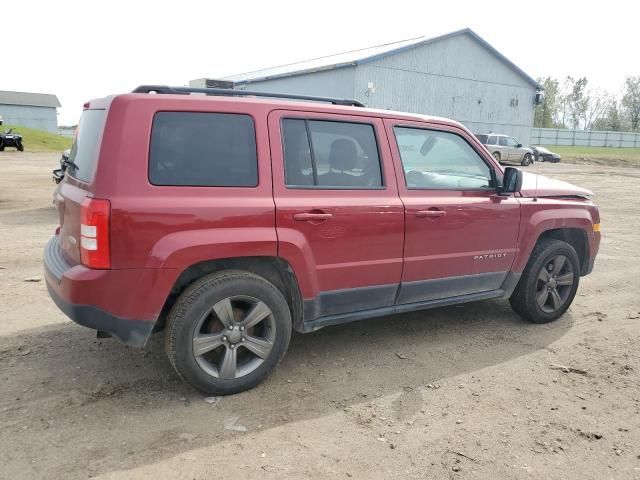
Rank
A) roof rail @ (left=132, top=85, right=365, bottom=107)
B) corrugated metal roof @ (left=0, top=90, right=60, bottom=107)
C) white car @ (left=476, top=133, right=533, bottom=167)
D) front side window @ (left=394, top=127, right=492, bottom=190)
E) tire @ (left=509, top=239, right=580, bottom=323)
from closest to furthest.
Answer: roof rail @ (left=132, top=85, right=365, bottom=107) < front side window @ (left=394, top=127, right=492, bottom=190) < tire @ (left=509, top=239, right=580, bottom=323) < white car @ (left=476, top=133, right=533, bottom=167) < corrugated metal roof @ (left=0, top=90, right=60, bottom=107)

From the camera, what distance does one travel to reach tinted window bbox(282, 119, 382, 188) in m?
3.57

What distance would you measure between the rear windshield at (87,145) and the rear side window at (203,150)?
1.13 ft

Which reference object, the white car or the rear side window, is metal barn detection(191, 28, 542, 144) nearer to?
the white car

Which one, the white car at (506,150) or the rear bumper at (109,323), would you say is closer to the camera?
the rear bumper at (109,323)

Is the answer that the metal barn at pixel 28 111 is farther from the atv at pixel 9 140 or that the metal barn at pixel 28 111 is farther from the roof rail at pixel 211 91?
the roof rail at pixel 211 91

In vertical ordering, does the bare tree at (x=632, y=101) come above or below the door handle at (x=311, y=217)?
above


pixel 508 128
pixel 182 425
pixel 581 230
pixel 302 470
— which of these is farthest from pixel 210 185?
pixel 508 128

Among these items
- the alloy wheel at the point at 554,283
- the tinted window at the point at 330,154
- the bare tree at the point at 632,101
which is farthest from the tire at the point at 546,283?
the bare tree at the point at 632,101

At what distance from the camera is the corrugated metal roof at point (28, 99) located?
76.2m

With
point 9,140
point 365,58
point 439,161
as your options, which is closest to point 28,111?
point 9,140

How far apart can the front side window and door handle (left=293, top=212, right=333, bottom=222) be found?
83 centimetres

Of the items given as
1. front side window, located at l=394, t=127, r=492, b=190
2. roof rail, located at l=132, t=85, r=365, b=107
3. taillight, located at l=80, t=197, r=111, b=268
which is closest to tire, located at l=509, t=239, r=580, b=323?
front side window, located at l=394, t=127, r=492, b=190

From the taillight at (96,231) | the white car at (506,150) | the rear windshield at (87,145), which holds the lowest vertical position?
the taillight at (96,231)

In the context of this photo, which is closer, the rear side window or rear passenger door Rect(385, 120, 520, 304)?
the rear side window
